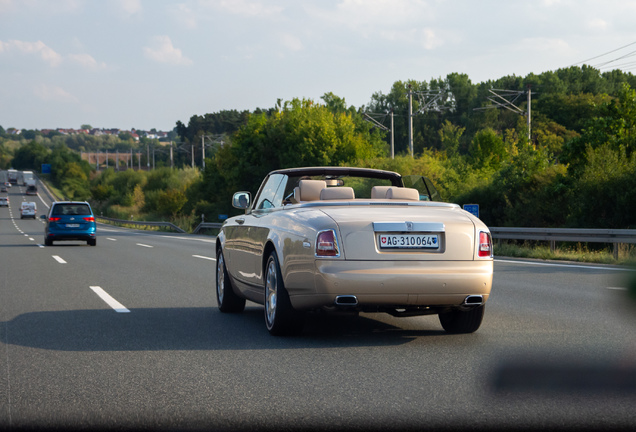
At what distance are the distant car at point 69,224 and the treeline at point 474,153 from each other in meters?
15.8

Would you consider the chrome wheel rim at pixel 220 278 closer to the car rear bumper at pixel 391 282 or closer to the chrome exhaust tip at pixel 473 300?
the car rear bumper at pixel 391 282

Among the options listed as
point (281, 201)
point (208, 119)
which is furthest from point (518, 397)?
point (208, 119)

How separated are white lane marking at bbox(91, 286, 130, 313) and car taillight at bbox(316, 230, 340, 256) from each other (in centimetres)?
375

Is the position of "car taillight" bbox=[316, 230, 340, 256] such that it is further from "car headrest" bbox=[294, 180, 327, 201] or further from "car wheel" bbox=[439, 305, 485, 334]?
"car wheel" bbox=[439, 305, 485, 334]

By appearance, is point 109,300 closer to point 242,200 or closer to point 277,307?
point 242,200

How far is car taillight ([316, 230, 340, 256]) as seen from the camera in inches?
253

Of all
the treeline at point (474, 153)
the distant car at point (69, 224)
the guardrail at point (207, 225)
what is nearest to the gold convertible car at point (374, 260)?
the treeline at point (474, 153)

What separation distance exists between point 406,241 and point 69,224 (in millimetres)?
22391

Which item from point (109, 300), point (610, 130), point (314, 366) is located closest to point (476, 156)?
point (610, 130)

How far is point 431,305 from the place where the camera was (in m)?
6.54

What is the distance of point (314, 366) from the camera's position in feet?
19.2

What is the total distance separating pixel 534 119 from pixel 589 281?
73.0 metres

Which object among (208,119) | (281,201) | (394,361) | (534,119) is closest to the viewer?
(394,361)

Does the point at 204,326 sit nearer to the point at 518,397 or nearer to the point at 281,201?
the point at 281,201
